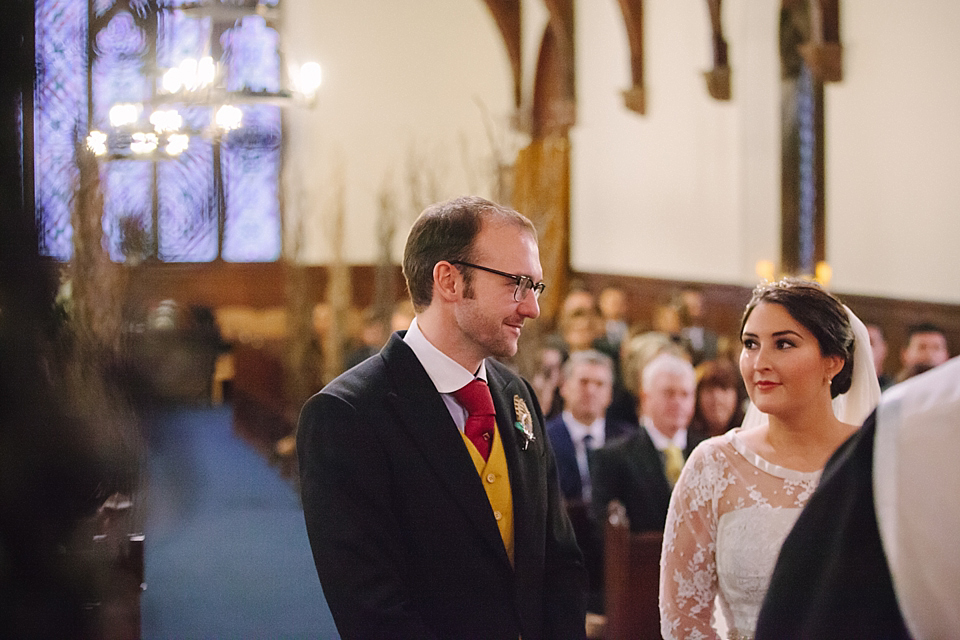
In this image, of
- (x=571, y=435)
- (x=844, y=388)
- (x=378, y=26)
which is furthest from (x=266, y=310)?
(x=844, y=388)

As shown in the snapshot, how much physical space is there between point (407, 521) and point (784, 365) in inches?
34.1

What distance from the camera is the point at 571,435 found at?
188 inches

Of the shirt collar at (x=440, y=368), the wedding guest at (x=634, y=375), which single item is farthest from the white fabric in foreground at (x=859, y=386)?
the wedding guest at (x=634, y=375)

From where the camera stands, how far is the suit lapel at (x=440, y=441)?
1781mm

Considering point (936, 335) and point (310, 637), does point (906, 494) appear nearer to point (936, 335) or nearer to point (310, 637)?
point (310, 637)

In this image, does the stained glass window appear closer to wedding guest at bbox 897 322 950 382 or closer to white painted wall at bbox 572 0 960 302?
wedding guest at bbox 897 322 950 382

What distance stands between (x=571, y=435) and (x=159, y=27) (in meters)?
4.19

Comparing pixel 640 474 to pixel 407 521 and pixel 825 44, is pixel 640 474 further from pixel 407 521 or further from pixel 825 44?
pixel 825 44

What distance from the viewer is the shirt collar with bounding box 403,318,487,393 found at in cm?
190

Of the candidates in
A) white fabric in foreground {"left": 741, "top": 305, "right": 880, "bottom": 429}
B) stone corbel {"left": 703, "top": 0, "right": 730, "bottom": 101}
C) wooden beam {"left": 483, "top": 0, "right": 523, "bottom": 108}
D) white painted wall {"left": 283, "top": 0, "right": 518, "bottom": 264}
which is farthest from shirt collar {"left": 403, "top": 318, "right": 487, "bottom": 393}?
white painted wall {"left": 283, "top": 0, "right": 518, "bottom": 264}

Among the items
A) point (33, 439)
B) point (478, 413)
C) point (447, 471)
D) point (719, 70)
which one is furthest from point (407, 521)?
point (719, 70)

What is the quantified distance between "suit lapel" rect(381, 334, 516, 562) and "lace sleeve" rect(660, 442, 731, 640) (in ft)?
1.74

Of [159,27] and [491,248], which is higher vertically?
[159,27]

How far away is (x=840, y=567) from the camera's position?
→ 791 millimetres
